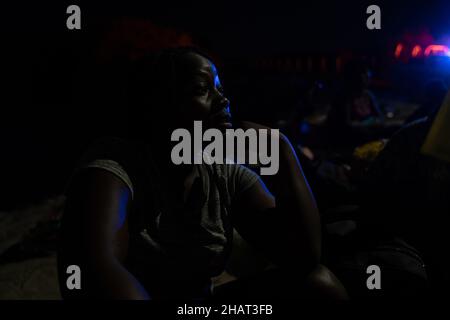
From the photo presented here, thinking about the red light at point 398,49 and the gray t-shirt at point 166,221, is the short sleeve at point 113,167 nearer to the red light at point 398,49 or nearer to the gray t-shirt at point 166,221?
the gray t-shirt at point 166,221

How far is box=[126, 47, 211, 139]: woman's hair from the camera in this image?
140 cm

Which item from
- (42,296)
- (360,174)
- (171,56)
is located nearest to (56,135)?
(42,296)

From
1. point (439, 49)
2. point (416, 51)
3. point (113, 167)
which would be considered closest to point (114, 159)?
point (113, 167)

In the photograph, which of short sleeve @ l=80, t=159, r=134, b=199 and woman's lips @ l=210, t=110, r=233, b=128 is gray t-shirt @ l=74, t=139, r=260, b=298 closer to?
short sleeve @ l=80, t=159, r=134, b=199

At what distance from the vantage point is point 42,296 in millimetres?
2938

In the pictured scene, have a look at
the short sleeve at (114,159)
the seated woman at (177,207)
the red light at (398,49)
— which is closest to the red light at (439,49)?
the seated woman at (177,207)

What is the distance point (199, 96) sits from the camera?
139 centimetres

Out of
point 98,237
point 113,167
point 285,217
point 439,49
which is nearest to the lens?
point 98,237

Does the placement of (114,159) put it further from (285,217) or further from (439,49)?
(439,49)

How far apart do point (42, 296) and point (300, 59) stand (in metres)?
9.48

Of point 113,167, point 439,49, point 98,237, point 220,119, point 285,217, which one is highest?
point 439,49

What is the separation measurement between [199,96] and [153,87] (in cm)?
19

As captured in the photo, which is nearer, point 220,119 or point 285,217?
point 220,119

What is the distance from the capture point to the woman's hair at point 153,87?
140cm
